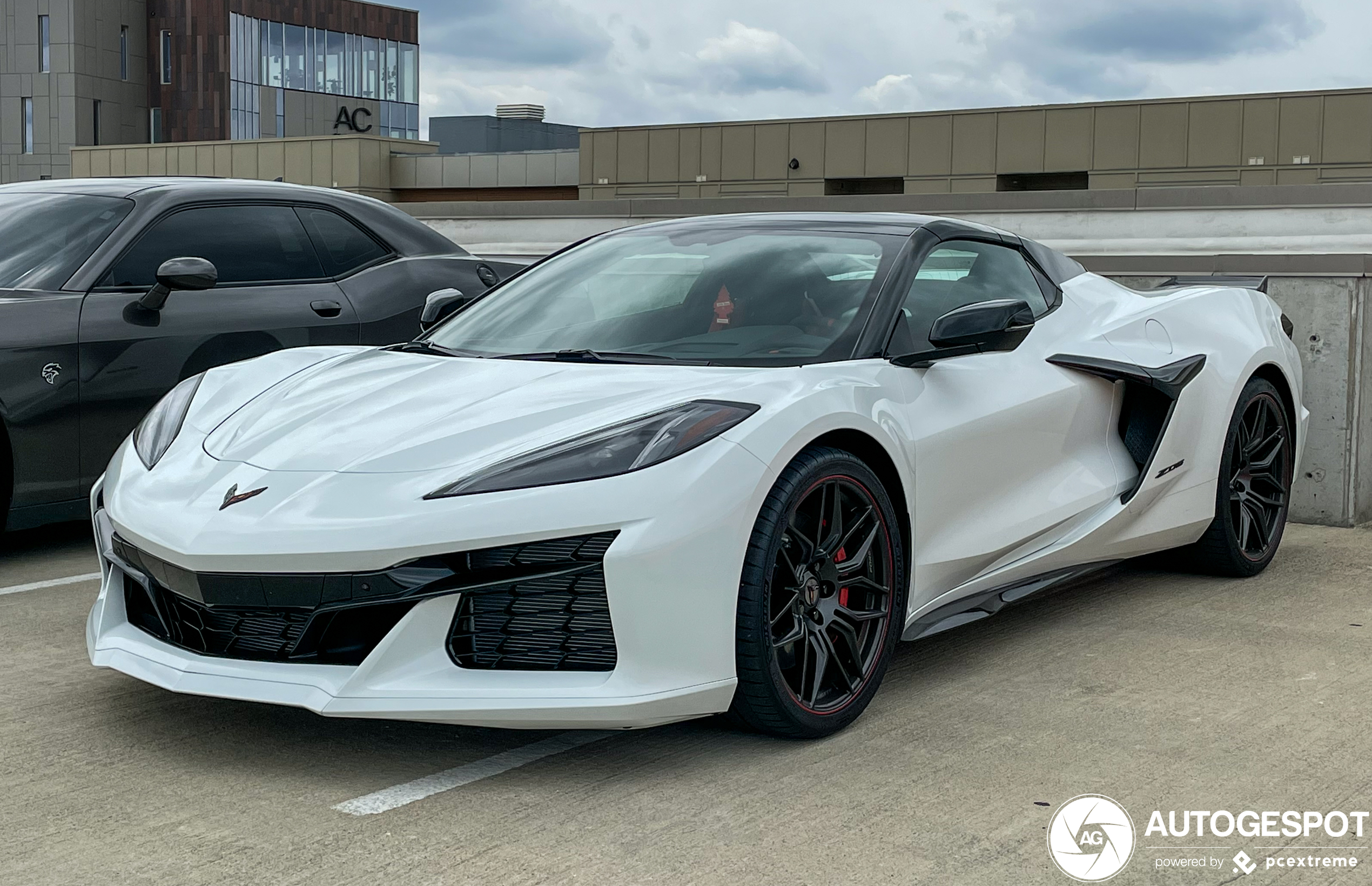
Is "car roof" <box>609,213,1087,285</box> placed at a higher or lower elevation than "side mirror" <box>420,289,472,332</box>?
higher

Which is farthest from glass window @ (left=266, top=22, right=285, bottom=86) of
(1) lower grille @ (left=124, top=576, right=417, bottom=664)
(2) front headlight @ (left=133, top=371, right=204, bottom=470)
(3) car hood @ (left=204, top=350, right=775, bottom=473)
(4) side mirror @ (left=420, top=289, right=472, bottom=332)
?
(1) lower grille @ (left=124, top=576, right=417, bottom=664)

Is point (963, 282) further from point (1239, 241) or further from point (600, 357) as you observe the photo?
point (1239, 241)

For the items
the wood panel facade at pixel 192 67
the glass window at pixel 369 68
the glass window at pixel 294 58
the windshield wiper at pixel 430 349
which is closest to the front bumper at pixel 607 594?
the windshield wiper at pixel 430 349

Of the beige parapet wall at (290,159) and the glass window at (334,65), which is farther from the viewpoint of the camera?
the glass window at (334,65)

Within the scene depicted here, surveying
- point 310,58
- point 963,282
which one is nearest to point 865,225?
point 963,282

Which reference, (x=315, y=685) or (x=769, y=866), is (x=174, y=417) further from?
(x=769, y=866)

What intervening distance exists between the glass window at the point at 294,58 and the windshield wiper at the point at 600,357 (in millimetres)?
71446

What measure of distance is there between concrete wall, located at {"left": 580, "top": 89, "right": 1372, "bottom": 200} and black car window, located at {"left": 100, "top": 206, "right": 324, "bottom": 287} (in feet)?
71.7

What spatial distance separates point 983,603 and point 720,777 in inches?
48.6

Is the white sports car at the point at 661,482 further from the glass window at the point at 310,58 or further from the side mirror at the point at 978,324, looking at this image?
the glass window at the point at 310,58

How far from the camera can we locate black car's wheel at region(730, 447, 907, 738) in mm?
3354

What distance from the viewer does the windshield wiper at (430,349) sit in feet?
14.3

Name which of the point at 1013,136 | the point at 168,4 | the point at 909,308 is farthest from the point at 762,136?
the point at 168,4

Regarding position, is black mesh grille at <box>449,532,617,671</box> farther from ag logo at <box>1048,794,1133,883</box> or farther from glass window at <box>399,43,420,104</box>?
glass window at <box>399,43,420,104</box>
